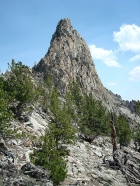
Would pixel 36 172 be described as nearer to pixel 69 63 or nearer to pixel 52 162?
pixel 52 162

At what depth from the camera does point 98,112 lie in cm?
5244

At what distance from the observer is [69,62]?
136 metres

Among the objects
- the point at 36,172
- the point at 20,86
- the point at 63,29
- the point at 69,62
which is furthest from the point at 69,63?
the point at 36,172

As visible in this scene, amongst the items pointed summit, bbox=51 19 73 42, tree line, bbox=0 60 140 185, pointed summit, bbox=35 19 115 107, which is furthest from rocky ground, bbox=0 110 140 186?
pointed summit, bbox=51 19 73 42

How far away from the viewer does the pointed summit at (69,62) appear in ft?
407

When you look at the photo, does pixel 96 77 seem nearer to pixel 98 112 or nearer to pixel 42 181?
pixel 98 112

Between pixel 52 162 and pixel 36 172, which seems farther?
pixel 52 162

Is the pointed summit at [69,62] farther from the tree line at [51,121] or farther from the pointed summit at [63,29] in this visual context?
the tree line at [51,121]

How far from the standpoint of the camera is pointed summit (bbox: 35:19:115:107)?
124000 millimetres

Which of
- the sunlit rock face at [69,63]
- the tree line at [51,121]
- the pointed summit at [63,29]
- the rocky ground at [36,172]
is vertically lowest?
the rocky ground at [36,172]

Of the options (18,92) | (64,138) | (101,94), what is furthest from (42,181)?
(101,94)

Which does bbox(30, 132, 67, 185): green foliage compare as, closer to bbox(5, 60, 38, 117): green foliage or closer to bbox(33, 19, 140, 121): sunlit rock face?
bbox(5, 60, 38, 117): green foliage

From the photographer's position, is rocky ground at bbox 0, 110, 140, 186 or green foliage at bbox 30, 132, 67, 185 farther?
green foliage at bbox 30, 132, 67, 185

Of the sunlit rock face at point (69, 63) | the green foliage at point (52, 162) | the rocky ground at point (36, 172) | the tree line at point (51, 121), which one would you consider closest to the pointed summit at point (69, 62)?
the sunlit rock face at point (69, 63)
